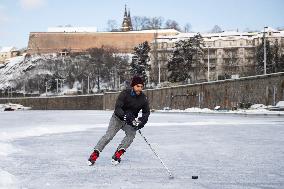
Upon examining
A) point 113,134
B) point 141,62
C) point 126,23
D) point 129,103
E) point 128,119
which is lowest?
point 113,134

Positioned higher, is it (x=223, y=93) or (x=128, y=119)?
(x=128, y=119)

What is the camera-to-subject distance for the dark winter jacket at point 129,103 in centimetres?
754

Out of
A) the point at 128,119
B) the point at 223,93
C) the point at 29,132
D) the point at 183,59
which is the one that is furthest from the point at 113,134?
the point at 183,59

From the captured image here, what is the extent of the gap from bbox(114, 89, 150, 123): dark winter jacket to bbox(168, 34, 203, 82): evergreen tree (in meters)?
66.6

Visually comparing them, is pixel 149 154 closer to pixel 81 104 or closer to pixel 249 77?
pixel 249 77

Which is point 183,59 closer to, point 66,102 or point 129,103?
point 66,102

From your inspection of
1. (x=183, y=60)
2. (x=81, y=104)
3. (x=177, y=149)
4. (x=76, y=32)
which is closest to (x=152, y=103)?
(x=183, y=60)

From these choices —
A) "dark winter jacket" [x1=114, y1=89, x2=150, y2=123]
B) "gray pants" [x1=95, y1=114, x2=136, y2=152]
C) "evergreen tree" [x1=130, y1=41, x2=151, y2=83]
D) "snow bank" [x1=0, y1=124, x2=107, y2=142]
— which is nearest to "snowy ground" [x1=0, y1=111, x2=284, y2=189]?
"gray pants" [x1=95, y1=114, x2=136, y2=152]

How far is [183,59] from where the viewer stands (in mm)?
77188

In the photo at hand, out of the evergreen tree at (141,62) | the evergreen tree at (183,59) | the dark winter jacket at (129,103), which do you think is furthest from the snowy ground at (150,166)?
the evergreen tree at (141,62)

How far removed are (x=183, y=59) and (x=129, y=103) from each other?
70.2 m

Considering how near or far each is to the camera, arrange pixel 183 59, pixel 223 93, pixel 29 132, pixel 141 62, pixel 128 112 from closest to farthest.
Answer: pixel 128 112 < pixel 29 132 < pixel 223 93 < pixel 183 59 < pixel 141 62

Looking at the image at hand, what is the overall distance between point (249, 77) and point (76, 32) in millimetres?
105157

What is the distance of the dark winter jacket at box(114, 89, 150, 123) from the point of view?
7.54 metres
